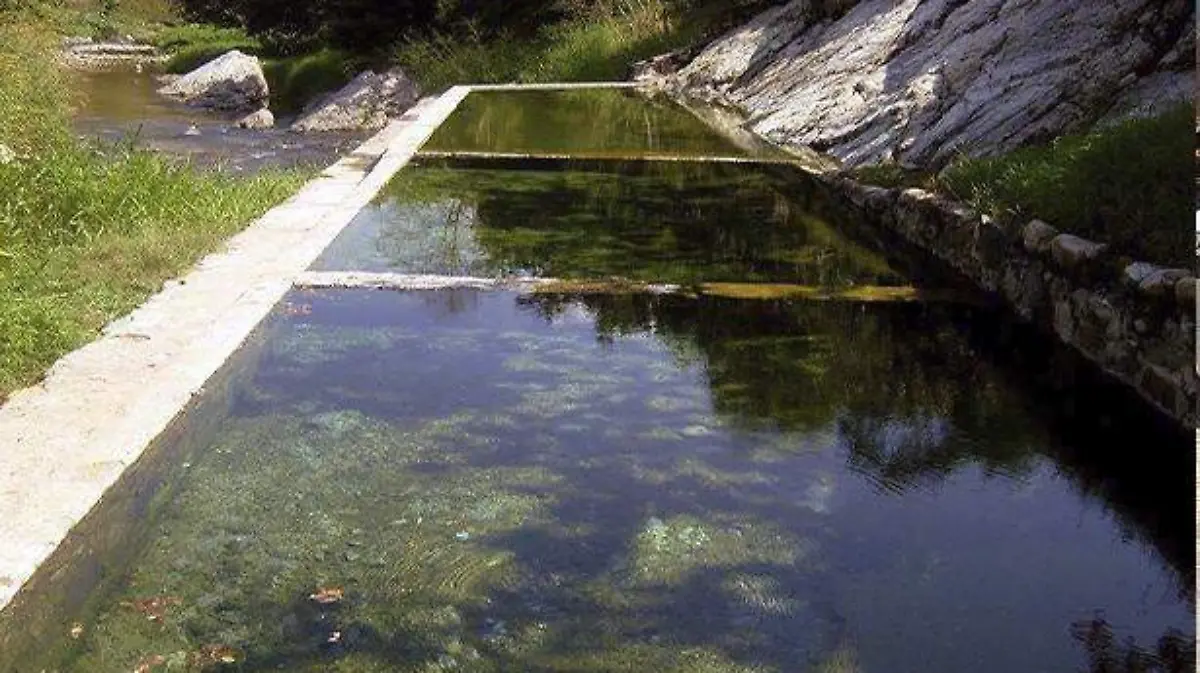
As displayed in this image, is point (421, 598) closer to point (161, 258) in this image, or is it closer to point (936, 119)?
point (161, 258)

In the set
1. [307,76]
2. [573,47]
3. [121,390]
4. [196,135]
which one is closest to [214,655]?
[121,390]

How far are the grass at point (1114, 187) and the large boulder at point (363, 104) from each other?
12866 mm

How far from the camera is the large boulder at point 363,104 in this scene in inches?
715

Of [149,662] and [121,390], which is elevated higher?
[121,390]

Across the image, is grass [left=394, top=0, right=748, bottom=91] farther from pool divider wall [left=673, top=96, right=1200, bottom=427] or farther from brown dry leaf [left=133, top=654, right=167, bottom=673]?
brown dry leaf [left=133, top=654, right=167, bottom=673]

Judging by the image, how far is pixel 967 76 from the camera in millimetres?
9398

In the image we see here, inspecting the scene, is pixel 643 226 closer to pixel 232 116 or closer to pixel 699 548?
pixel 699 548

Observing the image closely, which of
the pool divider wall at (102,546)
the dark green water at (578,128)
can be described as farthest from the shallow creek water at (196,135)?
the pool divider wall at (102,546)

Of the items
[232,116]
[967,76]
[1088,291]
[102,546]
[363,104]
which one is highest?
[967,76]

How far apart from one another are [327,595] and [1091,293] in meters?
3.44

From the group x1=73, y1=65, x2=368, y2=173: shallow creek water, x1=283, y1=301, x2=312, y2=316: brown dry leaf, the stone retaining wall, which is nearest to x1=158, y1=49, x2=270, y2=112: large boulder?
x1=73, y1=65, x2=368, y2=173: shallow creek water

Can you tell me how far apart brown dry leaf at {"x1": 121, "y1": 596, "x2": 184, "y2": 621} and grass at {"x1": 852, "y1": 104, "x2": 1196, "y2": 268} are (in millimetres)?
3771

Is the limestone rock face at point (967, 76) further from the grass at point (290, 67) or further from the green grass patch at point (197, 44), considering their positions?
the green grass patch at point (197, 44)

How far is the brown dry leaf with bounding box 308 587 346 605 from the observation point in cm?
286
